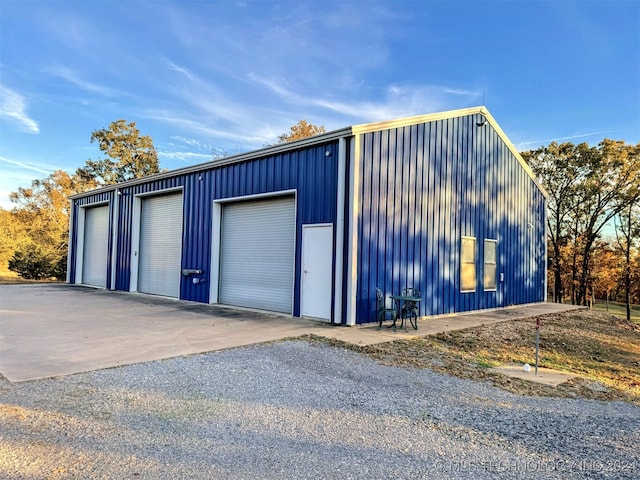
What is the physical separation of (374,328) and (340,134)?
389cm

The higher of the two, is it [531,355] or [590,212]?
[590,212]

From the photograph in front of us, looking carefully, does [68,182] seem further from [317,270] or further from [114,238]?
[317,270]

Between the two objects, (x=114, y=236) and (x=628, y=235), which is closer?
(x=114, y=236)

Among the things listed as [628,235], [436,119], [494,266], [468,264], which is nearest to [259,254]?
[436,119]

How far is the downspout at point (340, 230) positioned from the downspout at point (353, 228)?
152 mm

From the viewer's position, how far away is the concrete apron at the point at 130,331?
4.97m

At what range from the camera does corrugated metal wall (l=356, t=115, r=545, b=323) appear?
27.0 feet

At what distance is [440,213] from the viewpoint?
392 inches

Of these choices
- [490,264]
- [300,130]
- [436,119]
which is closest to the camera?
[436,119]

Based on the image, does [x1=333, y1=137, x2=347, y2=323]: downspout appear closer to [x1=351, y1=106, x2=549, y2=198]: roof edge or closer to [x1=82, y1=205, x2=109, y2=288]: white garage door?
[x1=351, y1=106, x2=549, y2=198]: roof edge

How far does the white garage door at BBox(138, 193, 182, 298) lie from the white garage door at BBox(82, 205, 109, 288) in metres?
2.92

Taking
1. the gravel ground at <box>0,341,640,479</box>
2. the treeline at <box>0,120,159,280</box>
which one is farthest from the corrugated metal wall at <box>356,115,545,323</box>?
the treeline at <box>0,120,159,280</box>

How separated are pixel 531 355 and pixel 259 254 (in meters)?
6.35

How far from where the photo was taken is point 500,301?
1216 centimetres
